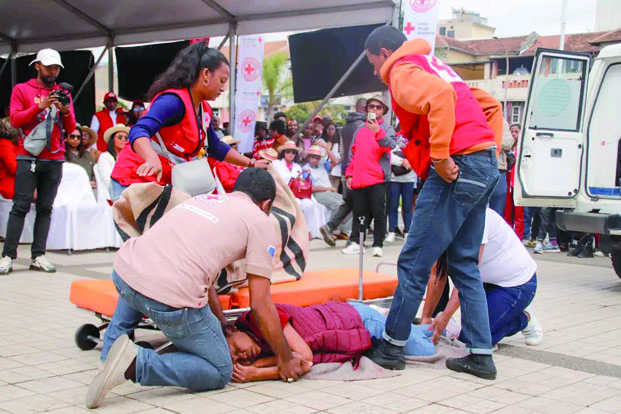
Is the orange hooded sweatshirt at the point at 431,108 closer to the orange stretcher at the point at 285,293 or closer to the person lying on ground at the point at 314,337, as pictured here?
the person lying on ground at the point at 314,337

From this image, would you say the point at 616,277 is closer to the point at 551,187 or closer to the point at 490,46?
the point at 551,187

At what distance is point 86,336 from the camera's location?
4.64m

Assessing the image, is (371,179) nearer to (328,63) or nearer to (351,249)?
(351,249)

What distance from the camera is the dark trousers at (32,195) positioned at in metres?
7.43

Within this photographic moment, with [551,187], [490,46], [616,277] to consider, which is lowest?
[616,277]

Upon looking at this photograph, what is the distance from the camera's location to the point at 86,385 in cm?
396

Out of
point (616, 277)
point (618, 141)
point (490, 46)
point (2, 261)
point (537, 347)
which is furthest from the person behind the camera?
point (490, 46)

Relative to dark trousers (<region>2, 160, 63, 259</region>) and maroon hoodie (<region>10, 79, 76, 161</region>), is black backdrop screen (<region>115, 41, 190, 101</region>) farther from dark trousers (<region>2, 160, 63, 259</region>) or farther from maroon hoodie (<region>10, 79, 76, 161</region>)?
dark trousers (<region>2, 160, 63, 259</region>)

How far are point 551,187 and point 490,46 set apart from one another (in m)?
64.0

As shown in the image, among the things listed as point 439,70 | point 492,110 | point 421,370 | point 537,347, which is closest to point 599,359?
point 537,347

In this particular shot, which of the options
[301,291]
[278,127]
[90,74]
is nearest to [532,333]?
[301,291]

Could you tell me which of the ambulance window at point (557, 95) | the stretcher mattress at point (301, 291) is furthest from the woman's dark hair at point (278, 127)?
the stretcher mattress at point (301, 291)

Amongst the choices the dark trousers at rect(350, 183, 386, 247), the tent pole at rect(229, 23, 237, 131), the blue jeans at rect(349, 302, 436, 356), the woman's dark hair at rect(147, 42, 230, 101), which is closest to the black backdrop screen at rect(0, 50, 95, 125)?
the tent pole at rect(229, 23, 237, 131)

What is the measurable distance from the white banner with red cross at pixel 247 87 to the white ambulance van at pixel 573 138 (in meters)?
4.94
